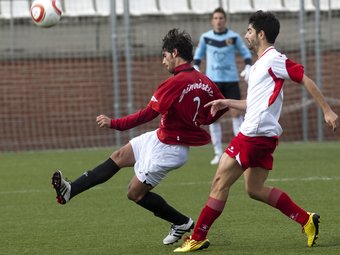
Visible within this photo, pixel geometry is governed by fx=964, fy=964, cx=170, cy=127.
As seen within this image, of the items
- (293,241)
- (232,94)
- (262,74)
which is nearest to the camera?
(262,74)

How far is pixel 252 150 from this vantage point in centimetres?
700

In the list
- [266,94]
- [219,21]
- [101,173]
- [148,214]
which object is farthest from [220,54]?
Answer: [266,94]

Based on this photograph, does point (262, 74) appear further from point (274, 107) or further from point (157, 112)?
point (157, 112)

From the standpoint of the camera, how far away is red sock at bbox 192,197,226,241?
7027 millimetres

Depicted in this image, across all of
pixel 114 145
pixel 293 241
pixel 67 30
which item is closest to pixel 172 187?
pixel 293 241

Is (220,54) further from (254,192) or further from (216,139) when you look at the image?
(254,192)

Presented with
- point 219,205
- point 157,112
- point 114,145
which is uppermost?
point 157,112

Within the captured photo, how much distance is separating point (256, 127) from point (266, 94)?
9.8 inches

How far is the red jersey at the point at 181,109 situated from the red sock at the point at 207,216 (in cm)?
63

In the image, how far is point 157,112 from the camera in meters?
7.25

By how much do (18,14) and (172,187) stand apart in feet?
25.3

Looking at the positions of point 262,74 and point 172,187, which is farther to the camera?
point 172,187

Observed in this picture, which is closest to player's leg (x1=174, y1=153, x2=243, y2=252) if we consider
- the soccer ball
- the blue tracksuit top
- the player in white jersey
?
the player in white jersey

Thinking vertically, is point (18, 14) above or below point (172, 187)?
above
